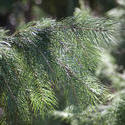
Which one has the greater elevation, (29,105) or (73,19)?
(73,19)

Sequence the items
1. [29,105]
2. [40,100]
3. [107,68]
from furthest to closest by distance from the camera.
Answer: [107,68] < [29,105] < [40,100]

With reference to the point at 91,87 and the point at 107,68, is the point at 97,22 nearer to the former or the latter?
the point at 91,87

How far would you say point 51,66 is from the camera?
81 centimetres

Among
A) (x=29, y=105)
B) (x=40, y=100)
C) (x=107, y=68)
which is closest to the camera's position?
(x=40, y=100)

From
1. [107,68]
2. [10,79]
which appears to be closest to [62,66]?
[10,79]

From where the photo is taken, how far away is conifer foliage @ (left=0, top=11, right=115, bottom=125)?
2.54ft

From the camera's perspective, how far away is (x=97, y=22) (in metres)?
0.82

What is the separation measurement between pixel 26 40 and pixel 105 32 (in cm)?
28

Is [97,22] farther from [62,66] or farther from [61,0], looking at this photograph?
[61,0]

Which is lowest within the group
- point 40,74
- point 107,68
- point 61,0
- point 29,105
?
point 107,68

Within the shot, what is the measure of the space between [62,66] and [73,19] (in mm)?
182

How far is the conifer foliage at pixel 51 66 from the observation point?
0.77m

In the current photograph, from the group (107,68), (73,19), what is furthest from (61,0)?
(73,19)

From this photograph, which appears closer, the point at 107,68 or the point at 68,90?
the point at 68,90
